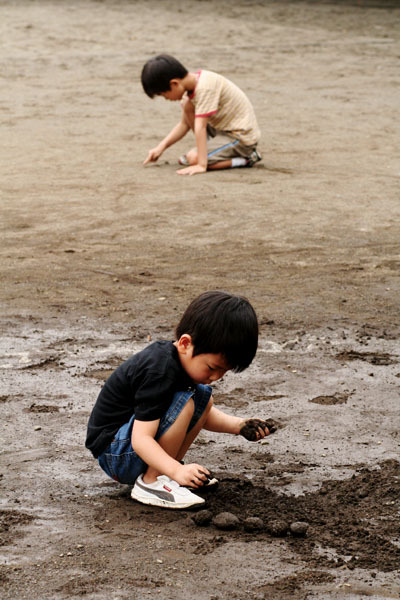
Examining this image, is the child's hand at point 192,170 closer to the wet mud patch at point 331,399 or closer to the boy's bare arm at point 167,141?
the boy's bare arm at point 167,141

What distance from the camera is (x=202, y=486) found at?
2879 mm

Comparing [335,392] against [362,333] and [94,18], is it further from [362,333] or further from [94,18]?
[94,18]

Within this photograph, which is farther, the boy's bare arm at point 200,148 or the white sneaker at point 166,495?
the boy's bare arm at point 200,148

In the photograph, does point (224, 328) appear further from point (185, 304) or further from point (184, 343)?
point (185, 304)

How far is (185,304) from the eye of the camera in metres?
4.76

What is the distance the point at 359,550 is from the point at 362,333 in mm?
1984

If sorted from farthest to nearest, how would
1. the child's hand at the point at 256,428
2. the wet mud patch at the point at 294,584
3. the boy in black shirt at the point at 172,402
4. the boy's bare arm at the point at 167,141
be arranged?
the boy's bare arm at the point at 167,141 → the child's hand at the point at 256,428 → the boy in black shirt at the point at 172,402 → the wet mud patch at the point at 294,584

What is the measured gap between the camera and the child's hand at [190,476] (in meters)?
2.71

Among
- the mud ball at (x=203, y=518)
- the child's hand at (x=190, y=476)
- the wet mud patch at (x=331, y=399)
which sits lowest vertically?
the wet mud patch at (x=331, y=399)

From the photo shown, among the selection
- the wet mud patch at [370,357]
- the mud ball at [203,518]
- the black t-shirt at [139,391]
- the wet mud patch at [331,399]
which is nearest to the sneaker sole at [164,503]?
the mud ball at [203,518]

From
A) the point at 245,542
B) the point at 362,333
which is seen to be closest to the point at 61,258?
the point at 362,333

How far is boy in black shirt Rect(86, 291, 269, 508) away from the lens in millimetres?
2729

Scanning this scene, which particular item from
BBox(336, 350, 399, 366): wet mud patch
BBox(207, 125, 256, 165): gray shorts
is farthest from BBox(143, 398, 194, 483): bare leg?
BBox(207, 125, 256, 165): gray shorts

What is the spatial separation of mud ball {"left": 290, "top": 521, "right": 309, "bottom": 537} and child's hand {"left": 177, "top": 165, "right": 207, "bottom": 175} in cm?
517
